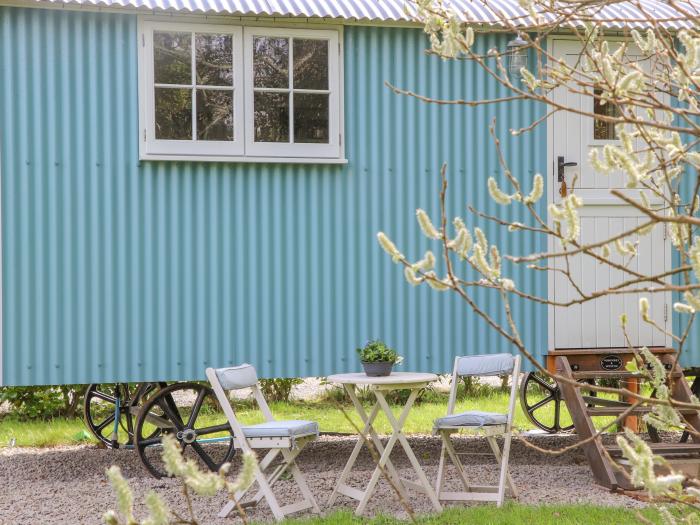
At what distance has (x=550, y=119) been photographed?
734 centimetres

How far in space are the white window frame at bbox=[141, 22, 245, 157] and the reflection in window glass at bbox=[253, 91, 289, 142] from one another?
5.1 inches

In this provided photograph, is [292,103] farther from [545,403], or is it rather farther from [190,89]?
[545,403]

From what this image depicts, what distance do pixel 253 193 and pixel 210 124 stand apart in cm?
58

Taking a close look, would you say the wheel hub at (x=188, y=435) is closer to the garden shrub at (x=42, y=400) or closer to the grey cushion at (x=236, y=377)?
the grey cushion at (x=236, y=377)

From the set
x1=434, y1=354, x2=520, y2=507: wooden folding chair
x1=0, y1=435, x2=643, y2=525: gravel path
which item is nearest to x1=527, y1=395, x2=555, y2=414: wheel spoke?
x1=0, y1=435, x2=643, y2=525: gravel path

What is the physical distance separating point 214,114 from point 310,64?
806mm

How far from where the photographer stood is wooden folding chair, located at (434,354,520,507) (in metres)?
5.80

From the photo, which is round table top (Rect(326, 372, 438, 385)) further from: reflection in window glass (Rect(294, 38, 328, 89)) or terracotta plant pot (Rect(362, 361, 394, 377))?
reflection in window glass (Rect(294, 38, 328, 89))

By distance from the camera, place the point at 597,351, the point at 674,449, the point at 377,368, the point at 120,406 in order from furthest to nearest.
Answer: the point at 120,406
the point at 597,351
the point at 674,449
the point at 377,368

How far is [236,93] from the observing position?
6.86 m

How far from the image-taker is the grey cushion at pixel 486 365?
6.32 meters

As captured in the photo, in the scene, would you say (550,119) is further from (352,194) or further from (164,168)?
(164,168)

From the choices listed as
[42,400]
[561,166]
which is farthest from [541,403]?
[42,400]

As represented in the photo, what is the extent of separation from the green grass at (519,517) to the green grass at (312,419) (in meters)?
4.08
